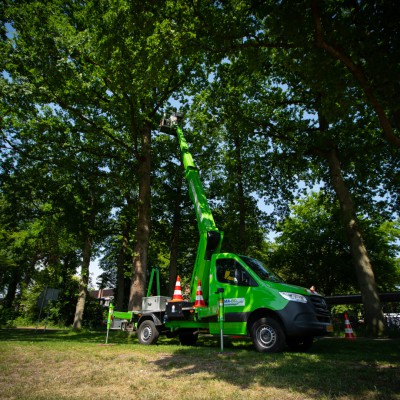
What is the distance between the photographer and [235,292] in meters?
8.83

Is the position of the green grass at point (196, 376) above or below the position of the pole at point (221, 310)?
below

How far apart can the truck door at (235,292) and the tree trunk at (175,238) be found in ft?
46.2

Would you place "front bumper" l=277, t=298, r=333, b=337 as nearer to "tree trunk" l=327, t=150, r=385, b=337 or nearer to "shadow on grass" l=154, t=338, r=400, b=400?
"shadow on grass" l=154, t=338, r=400, b=400

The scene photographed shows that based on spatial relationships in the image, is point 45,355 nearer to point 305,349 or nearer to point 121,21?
point 305,349

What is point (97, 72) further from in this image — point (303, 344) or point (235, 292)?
point (303, 344)

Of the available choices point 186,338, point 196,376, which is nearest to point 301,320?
point 196,376

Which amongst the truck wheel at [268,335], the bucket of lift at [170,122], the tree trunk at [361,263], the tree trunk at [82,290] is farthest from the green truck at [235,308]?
the tree trunk at [82,290]

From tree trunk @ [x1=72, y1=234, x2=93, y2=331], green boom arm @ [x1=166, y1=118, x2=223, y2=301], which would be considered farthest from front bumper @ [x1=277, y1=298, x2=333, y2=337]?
tree trunk @ [x1=72, y1=234, x2=93, y2=331]

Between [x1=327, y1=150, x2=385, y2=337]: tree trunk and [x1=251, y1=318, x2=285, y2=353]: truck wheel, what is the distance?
727 centimetres

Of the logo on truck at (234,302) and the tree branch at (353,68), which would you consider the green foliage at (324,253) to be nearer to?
the logo on truck at (234,302)

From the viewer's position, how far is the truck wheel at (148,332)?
35.0 feet

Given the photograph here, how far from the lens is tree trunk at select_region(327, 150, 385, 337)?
12.6 m

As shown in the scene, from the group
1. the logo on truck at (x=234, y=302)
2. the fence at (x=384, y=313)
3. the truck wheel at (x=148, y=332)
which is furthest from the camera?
the fence at (x=384, y=313)

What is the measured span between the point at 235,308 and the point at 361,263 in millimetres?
8130
